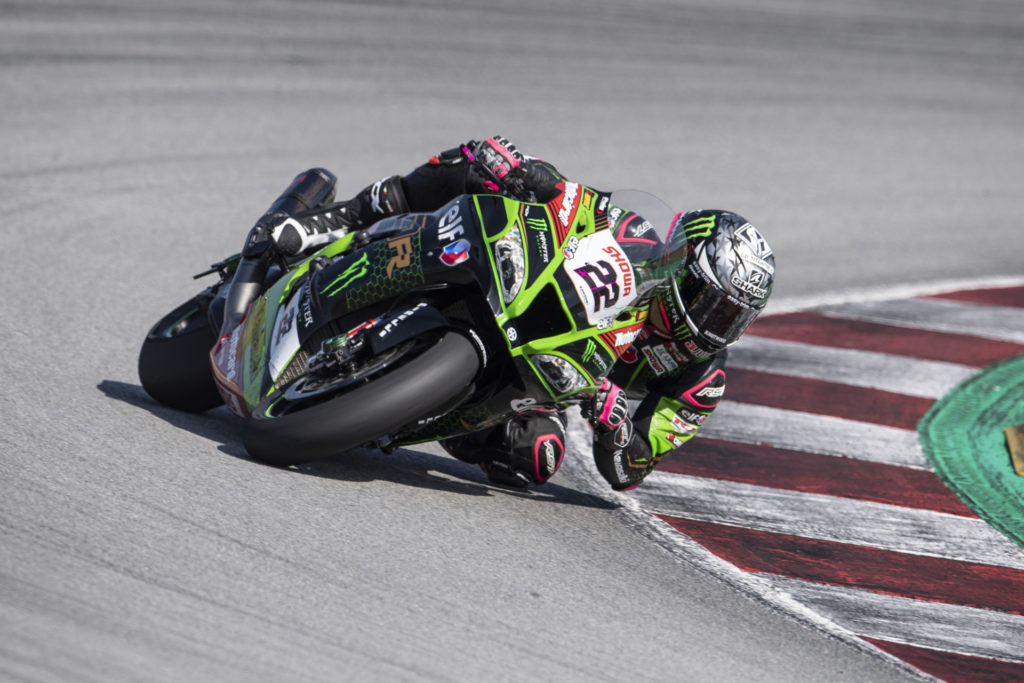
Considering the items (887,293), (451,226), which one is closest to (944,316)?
(887,293)

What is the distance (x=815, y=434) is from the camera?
6.31 meters

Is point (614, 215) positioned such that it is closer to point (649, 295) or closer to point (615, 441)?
point (649, 295)

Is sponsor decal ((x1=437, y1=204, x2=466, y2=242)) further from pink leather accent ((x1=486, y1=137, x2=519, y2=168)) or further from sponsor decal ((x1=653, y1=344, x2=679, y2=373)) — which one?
sponsor decal ((x1=653, y1=344, x2=679, y2=373))

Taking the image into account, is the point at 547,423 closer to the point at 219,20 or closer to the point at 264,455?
the point at 264,455

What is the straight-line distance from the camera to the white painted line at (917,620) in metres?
4.17

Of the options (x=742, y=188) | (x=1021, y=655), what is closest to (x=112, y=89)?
(x=742, y=188)

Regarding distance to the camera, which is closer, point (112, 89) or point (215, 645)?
point (215, 645)

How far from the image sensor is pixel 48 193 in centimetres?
786

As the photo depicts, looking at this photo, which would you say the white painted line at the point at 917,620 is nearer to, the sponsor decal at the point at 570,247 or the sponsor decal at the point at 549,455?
the sponsor decal at the point at 549,455

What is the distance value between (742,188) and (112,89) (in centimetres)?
542

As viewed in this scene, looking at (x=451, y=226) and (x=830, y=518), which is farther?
(x=830, y=518)

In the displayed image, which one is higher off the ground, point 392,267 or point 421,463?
point 392,267

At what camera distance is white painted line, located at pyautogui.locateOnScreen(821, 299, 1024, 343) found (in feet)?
27.0

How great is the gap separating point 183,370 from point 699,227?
2.25 metres
